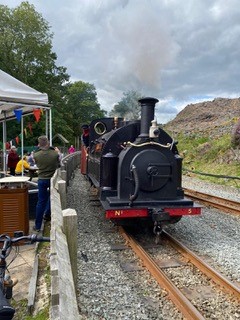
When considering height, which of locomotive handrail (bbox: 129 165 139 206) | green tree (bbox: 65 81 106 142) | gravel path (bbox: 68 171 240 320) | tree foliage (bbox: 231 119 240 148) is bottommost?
gravel path (bbox: 68 171 240 320)

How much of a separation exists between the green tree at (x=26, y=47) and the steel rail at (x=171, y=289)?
3218 cm

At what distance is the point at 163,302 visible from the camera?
3926 mm

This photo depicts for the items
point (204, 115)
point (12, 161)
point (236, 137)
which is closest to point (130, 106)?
point (12, 161)

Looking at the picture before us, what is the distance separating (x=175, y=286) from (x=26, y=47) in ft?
123

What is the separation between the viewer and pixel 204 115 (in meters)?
36.2

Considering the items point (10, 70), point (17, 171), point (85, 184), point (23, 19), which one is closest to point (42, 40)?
point (23, 19)

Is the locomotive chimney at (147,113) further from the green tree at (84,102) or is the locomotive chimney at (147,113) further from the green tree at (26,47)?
the green tree at (84,102)

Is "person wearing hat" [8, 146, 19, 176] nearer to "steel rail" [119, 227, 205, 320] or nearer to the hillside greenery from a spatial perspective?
"steel rail" [119, 227, 205, 320]

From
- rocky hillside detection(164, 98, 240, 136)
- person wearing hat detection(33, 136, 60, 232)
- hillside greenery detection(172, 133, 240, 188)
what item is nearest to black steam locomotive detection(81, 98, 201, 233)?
person wearing hat detection(33, 136, 60, 232)

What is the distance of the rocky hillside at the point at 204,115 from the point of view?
104ft

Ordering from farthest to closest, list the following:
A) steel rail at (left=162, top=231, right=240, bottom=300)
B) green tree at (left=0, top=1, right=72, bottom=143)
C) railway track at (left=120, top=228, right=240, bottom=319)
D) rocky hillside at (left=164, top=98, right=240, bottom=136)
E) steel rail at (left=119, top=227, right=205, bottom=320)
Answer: green tree at (left=0, top=1, right=72, bottom=143), rocky hillside at (left=164, top=98, right=240, bottom=136), steel rail at (left=162, top=231, right=240, bottom=300), railway track at (left=120, top=228, right=240, bottom=319), steel rail at (left=119, top=227, right=205, bottom=320)

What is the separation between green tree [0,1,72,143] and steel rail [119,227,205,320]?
3218 centimetres

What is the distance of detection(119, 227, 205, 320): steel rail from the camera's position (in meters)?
3.48

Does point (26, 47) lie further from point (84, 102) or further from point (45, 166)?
point (84, 102)
